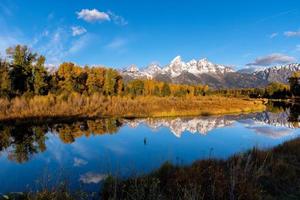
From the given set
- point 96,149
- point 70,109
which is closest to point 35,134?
point 96,149

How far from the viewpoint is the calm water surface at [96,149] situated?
34.8 feet

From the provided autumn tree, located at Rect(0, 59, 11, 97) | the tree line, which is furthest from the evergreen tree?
autumn tree, located at Rect(0, 59, 11, 97)

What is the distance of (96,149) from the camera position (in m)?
16.7

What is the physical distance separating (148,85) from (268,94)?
4517cm

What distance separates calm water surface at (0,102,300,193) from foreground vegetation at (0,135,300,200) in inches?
35.5

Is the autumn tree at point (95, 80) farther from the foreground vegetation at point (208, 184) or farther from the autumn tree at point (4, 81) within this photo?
the foreground vegetation at point (208, 184)

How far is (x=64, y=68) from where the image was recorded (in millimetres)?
49031

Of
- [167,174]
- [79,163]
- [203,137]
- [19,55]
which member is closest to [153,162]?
[79,163]

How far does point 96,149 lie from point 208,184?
10.4 metres

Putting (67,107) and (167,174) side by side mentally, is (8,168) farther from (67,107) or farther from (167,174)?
(67,107)

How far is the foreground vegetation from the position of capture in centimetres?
631

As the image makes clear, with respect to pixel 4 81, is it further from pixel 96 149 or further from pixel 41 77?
pixel 96 149

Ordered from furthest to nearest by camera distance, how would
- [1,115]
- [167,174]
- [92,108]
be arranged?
[92,108], [1,115], [167,174]

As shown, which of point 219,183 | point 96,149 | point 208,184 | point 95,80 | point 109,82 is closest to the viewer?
point 219,183
